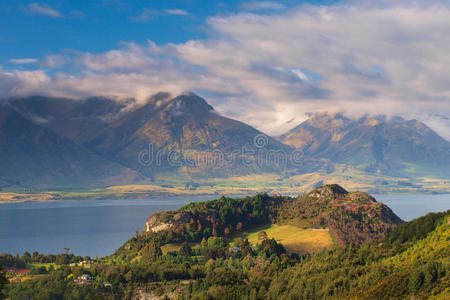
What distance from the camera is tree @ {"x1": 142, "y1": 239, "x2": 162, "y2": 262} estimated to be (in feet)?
612

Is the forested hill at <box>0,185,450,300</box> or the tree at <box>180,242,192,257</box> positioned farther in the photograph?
the tree at <box>180,242,192,257</box>

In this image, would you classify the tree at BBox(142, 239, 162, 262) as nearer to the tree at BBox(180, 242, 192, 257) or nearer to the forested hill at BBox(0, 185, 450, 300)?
the forested hill at BBox(0, 185, 450, 300)

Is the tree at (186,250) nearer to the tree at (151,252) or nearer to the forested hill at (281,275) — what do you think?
the forested hill at (281,275)

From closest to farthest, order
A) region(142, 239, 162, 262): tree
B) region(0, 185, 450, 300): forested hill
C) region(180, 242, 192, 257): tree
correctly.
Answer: region(0, 185, 450, 300): forested hill < region(142, 239, 162, 262): tree < region(180, 242, 192, 257): tree

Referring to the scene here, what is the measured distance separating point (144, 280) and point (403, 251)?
7557 centimetres

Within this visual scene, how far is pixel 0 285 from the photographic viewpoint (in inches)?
3280

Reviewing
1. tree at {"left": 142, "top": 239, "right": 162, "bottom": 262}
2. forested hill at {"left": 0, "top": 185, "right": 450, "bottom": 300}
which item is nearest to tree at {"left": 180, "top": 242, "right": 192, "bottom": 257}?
forested hill at {"left": 0, "top": 185, "right": 450, "bottom": 300}

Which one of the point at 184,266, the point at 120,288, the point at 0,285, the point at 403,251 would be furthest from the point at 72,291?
the point at 403,251

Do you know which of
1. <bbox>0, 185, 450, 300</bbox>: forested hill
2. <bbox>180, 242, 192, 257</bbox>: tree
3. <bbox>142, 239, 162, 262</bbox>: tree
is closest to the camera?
<bbox>0, 185, 450, 300</bbox>: forested hill

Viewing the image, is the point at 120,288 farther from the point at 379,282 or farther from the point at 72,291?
the point at 379,282

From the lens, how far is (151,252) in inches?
7456

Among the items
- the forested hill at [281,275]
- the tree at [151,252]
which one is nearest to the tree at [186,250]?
the forested hill at [281,275]

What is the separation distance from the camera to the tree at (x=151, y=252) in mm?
186625

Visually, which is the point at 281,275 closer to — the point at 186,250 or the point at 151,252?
the point at 186,250
